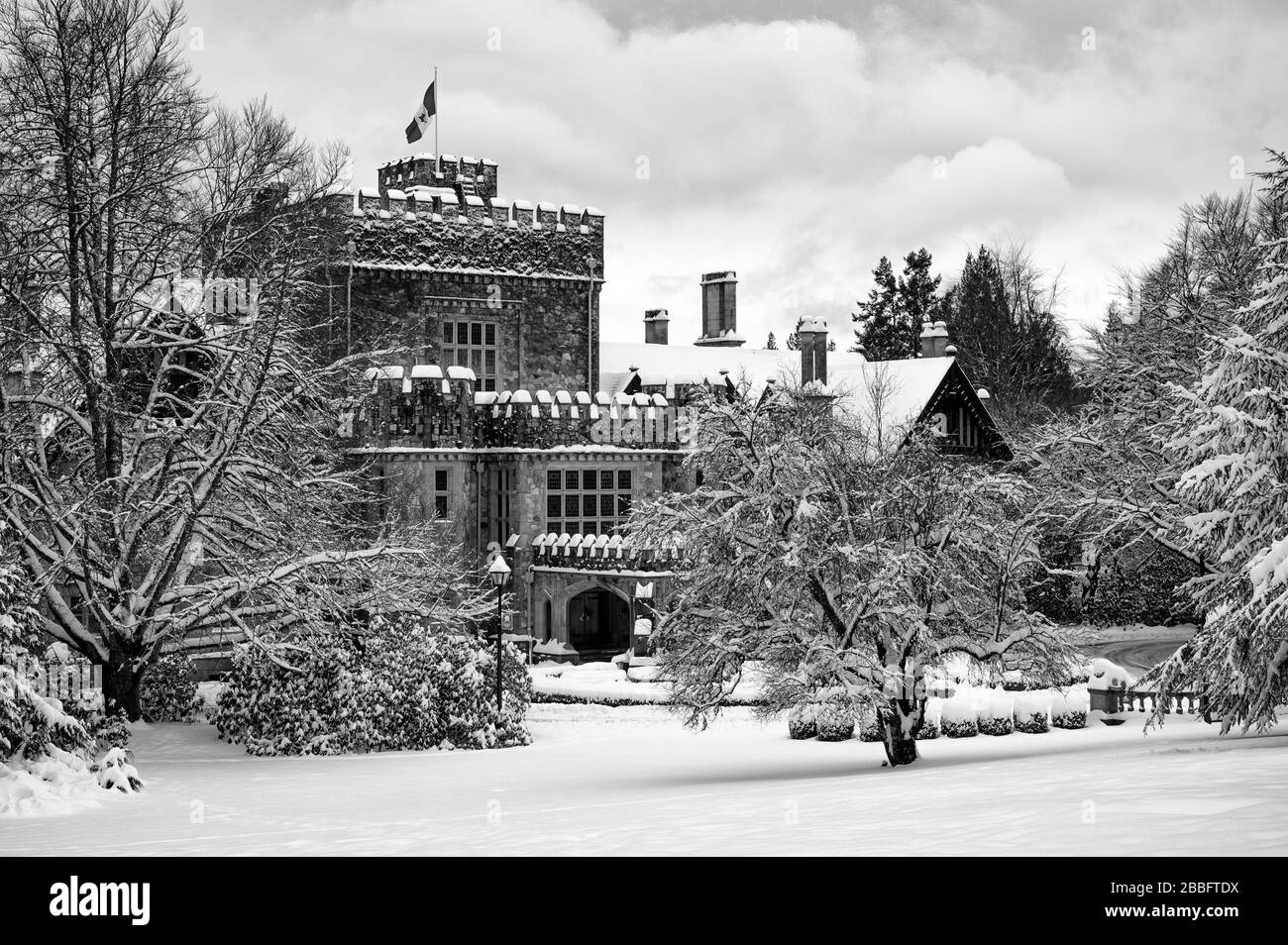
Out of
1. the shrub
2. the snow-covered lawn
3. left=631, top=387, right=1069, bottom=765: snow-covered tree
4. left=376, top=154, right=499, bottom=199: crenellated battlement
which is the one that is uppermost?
left=376, top=154, right=499, bottom=199: crenellated battlement

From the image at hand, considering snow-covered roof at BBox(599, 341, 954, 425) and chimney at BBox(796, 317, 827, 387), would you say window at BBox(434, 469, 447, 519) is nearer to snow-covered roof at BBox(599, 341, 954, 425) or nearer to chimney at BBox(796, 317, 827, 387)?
snow-covered roof at BBox(599, 341, 954, 425)

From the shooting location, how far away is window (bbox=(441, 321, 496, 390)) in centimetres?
3759

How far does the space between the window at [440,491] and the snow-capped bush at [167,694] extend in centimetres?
1245

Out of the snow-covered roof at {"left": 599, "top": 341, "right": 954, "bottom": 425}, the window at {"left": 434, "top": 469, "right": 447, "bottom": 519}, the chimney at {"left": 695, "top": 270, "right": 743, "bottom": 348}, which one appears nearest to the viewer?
the window at {"left": 434, "top": 469, "right": 447, "bottom": 519}

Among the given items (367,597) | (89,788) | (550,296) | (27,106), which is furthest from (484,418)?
(89,788)

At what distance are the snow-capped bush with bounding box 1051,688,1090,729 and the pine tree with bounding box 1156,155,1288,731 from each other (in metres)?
11.1

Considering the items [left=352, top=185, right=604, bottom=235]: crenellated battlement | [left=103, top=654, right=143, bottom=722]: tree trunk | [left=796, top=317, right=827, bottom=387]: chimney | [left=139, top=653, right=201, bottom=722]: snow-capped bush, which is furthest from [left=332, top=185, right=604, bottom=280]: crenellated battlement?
[left=103, top=654, right=143, bottom=722]: tree trunk

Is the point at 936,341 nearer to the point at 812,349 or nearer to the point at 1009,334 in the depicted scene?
the point at 812,349

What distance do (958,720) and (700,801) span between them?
40.6 ft

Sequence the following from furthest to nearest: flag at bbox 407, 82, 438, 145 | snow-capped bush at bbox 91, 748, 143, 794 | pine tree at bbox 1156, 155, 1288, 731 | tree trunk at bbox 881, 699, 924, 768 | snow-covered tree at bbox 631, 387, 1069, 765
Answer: flag at bbox 407, 82, 438, 145, tree trunk at bbox 881, 699, 924, 768, snow-covered tree at bbox 631, 387, 1069, 765, snow-capped bush at bbox 91, 748, 143, 794, pine tree at bbox 1156, 155, 1288, 731

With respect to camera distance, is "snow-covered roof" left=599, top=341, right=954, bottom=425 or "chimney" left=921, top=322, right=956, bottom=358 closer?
"snow-covered roof" left=599, top=341, right=954, bottom=425

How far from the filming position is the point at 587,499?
36938mm

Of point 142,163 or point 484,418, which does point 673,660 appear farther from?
point 484,418

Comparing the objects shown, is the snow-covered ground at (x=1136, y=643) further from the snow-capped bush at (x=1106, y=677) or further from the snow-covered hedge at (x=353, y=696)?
the snow-covered hedge at (x=353, y=696)
